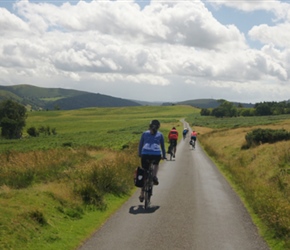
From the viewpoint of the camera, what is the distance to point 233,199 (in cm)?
1252

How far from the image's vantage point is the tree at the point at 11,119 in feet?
353

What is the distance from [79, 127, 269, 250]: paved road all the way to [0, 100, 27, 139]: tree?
102 meters

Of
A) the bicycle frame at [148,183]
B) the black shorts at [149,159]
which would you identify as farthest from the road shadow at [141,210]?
the black shorts at [149,159]

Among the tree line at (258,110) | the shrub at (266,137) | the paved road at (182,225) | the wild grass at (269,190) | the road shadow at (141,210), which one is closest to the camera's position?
the paved road at (182,225)

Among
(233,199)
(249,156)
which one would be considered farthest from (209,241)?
(249,156)

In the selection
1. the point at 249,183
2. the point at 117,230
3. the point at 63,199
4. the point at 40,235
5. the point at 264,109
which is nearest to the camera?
the point at 40,235

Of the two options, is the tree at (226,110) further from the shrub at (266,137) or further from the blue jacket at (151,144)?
the blue jacket at (151,144)

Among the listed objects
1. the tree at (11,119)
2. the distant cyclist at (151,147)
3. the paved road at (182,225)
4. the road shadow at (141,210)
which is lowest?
the tree at (11,119)

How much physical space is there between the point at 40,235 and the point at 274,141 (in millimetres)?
26738

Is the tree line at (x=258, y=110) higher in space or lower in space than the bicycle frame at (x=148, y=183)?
higher

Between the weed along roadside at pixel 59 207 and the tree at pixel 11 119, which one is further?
the tree at pixel 11 119

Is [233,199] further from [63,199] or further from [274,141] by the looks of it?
[274,141]

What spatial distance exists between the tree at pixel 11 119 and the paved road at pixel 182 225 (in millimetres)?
102349

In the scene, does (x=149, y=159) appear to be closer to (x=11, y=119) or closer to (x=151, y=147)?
(x=151, y=147)
